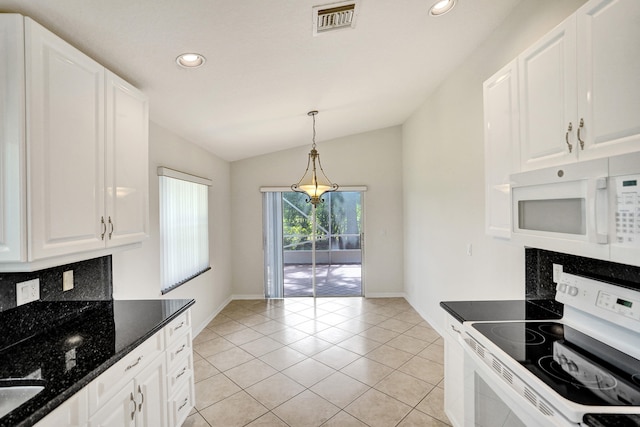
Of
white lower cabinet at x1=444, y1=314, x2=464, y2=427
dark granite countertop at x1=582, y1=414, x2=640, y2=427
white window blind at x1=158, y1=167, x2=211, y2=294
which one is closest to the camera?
dark granite countertop at x1=582, y1=414, x2=640, y2=427

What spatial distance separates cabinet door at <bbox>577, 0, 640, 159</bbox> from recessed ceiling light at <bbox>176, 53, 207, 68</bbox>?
1994 mm

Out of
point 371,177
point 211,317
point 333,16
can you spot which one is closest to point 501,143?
point 333,16

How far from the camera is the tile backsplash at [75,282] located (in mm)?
1487

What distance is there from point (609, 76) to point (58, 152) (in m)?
2.33

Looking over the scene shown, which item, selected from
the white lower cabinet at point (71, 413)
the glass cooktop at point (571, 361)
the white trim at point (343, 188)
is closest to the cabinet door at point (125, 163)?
the white lower cabinet at point (71, 413)

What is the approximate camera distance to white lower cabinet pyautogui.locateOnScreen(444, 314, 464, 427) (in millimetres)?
1782

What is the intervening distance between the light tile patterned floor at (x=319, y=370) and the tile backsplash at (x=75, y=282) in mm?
1195

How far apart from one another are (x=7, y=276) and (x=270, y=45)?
1951mm

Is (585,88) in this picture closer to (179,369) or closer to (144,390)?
(144,390)

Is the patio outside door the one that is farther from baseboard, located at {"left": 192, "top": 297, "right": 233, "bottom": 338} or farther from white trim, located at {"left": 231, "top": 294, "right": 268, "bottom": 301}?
baseboard, located at {"left": 192, "top": 297, "right": 233, "bottom": 338}

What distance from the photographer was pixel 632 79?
1.03 metres

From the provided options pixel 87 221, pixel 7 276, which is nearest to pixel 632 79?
pixel 87 221

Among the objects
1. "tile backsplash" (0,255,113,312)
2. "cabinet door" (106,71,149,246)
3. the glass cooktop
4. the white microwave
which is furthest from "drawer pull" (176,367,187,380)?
the white microwave

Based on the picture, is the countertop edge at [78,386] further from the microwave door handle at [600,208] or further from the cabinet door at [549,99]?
the cabinet door at [549,99]
